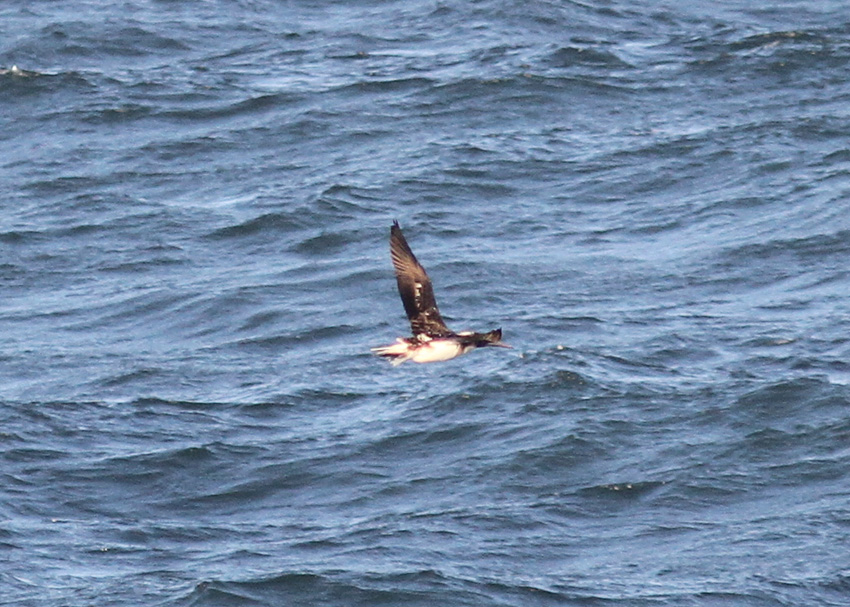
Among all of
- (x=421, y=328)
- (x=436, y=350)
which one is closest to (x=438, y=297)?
(x=421, y=328)

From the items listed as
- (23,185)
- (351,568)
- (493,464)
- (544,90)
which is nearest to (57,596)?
(351,568)

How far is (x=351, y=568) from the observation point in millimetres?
17688

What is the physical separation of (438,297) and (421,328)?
8740mm

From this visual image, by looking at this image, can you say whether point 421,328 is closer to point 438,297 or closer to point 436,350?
point 436,350

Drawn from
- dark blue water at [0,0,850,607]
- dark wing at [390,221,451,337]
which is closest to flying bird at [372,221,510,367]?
dark wing at [390,221,451,337]

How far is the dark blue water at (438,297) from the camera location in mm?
18203

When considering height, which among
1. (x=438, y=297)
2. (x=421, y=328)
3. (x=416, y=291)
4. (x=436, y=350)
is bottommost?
(x=438, y=297)

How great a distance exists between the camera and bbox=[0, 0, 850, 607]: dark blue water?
1820 cm

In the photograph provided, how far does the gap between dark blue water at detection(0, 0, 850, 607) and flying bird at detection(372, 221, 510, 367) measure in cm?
369

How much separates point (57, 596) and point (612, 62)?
51.5 ft

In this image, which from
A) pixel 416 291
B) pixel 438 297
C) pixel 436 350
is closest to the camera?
pixel 436 350

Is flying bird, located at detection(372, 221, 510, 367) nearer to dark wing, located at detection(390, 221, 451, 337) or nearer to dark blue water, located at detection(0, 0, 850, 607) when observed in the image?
dark wing, located at detection(390, 221, 451, 337)

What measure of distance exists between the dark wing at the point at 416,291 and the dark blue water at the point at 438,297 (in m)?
3.71

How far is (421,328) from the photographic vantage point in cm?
1438
